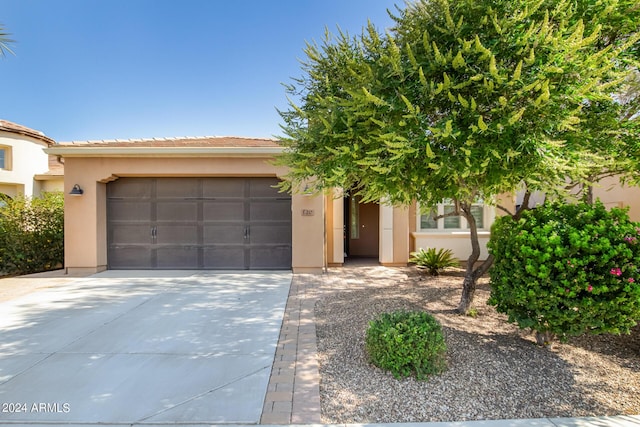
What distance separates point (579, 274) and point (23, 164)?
23.5 metres

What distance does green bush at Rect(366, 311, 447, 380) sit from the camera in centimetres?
311

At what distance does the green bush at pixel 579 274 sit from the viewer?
9.94 feet

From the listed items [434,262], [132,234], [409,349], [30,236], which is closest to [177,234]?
[132,234]

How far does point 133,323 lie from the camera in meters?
4.80

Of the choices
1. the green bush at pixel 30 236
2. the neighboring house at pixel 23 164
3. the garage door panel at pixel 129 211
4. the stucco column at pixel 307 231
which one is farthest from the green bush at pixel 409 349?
the neighboring house at pixel 23 164

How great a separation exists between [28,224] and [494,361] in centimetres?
1217

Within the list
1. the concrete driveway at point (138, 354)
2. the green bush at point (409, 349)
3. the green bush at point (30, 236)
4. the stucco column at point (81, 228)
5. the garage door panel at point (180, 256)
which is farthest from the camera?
the garage door panel at point (180, 256)

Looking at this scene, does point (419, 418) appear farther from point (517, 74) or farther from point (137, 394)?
point (517, 74)

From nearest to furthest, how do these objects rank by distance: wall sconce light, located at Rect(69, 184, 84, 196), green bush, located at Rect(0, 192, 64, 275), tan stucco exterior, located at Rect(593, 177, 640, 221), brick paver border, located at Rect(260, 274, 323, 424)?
brick paver border, located at Rect(260, 274, 323, 424), tan stucco exterior, located at Rect(593, 177, 640, 221), wall sconce light, located at Rect(69, 184, 84, 196), green bush, located at Rect(0, 192, 64, 275)

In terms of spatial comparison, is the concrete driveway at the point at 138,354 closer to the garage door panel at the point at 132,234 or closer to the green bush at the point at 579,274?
the garage door panel at the point at 132,234

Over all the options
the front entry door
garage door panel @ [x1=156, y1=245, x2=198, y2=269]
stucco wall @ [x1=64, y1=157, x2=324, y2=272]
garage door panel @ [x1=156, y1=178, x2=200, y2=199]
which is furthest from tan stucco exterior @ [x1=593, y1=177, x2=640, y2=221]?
garage door panel @ [x1=156, y1=245, x2=198, y2=269]

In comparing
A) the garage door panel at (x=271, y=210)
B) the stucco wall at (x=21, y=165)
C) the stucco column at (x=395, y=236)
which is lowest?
the stucco column at (x=395, y=236)

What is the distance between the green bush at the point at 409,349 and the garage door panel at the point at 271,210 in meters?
6.12

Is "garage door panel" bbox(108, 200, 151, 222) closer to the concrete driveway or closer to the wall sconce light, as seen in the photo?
the wall sconce light
